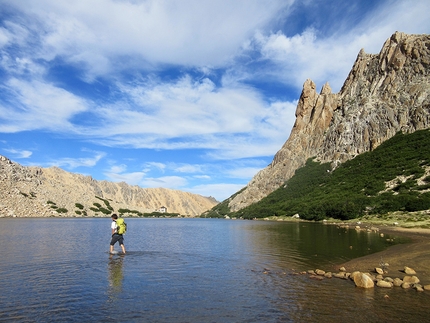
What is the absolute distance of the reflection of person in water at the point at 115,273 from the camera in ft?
59.8

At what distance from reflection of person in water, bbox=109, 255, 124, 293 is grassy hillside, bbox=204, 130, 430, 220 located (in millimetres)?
73970

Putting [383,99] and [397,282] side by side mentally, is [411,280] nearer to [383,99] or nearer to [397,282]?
[397,282]

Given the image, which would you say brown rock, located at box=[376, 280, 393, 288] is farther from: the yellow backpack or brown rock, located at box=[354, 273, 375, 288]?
the yellow backpack

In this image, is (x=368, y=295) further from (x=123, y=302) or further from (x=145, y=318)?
(x=123, y=302)

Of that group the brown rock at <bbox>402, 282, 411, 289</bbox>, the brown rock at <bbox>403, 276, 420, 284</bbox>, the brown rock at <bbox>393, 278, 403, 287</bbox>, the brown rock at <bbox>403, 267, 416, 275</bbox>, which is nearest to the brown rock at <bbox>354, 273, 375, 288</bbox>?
the brown rock at <bbox>393, 278, 403, 287</bbox>

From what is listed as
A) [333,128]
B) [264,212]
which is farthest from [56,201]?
[333,128]

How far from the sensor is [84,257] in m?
28.1

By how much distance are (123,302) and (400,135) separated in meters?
160

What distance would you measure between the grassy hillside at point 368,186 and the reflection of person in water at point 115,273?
7397cm

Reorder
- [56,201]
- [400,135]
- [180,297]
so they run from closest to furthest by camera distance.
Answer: [180,297] → [400,135] → [56,201]

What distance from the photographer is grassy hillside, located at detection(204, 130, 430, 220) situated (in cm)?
8862

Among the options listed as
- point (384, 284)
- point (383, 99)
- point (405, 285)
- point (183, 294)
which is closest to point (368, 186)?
point (383, 99)

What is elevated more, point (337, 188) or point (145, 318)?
point (337, 188)

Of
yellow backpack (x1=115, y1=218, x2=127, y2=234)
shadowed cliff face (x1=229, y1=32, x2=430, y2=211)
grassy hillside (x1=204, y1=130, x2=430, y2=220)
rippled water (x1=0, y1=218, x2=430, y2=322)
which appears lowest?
rippled water (x1=0, y1=218, x2=430, y2=322)
